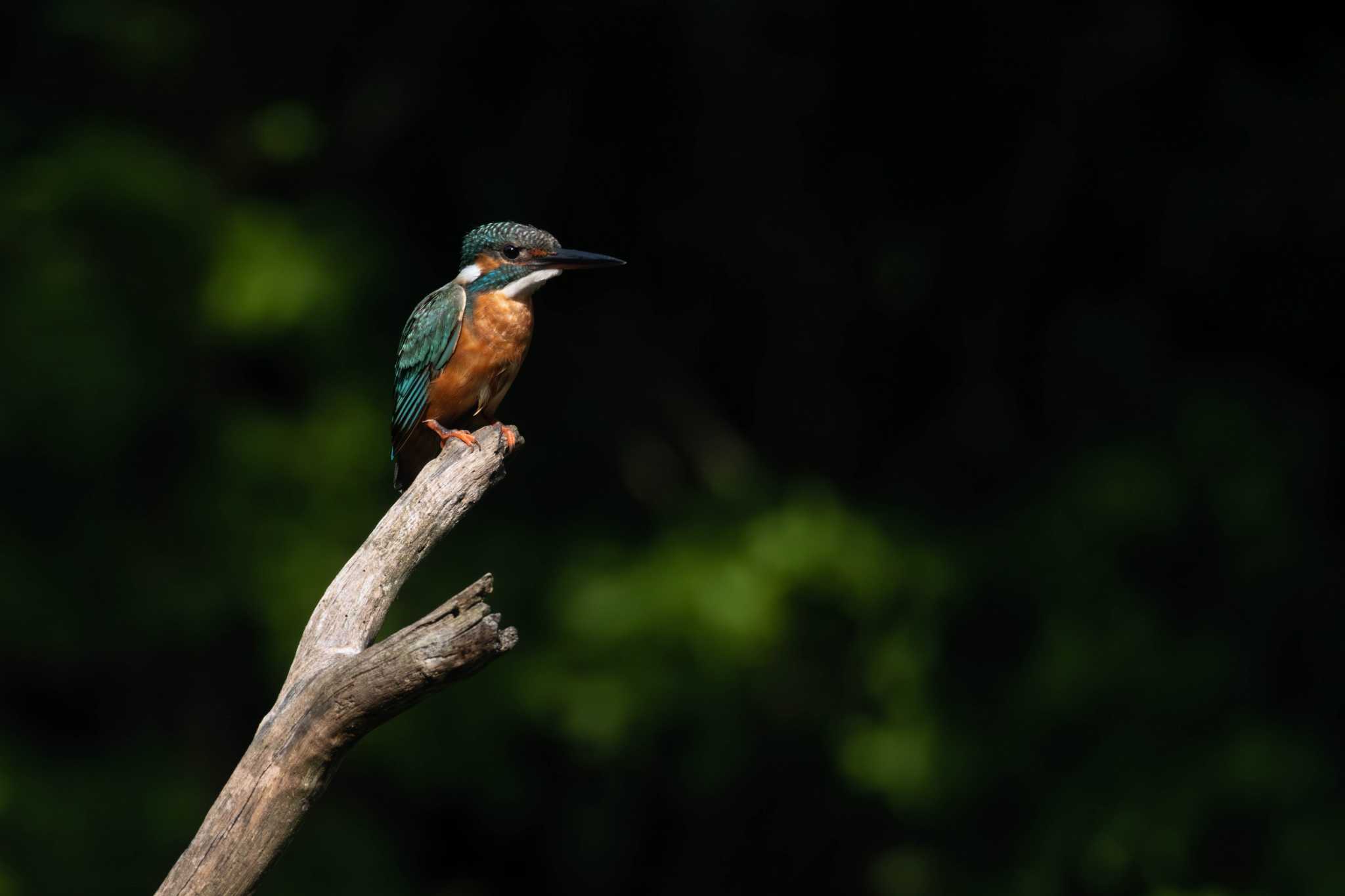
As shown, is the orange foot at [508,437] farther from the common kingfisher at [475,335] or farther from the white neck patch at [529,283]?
the white neck patch at [529,283]

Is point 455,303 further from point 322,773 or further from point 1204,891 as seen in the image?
point 1204,891

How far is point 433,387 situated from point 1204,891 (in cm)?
368

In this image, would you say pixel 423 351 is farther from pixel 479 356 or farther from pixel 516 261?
pixel 516 261

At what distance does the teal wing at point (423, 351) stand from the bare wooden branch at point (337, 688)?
0.84 meters

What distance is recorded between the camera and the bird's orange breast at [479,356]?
3.76 metres

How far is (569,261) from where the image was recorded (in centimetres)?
380

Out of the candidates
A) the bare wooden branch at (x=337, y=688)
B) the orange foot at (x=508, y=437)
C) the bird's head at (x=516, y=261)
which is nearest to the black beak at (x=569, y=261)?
the bird's head at (x=516, y=261)

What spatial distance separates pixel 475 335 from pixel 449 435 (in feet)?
1.00

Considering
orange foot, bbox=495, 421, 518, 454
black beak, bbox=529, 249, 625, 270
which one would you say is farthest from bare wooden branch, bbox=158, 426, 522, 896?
black beak, bbox=529, 249, 625, 270

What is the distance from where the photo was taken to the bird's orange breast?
12.3 feet

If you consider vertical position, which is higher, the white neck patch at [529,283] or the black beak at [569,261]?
the black beak at [569,261]

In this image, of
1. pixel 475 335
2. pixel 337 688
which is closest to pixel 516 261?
pixel 475 335

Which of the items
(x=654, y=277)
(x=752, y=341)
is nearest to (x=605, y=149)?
(x=654, y=277)

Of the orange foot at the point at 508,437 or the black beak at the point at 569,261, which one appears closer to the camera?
the orange foot at the point at 508,437
